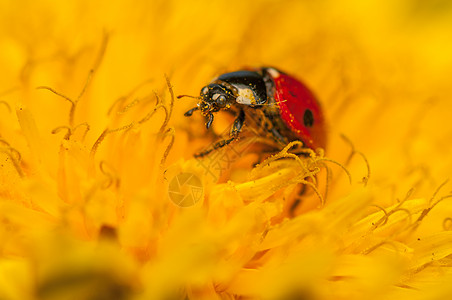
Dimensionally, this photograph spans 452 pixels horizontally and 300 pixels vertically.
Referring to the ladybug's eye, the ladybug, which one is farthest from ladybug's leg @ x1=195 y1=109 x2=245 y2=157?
the ladybug's eye

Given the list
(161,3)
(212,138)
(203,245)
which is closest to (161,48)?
(161,3)

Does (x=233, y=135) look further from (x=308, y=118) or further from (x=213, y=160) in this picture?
(x=308, y=118)

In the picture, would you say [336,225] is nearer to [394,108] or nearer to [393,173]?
[393,173]

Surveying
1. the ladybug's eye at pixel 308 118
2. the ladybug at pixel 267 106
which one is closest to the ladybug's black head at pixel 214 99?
the ladybug at pixel 267 106

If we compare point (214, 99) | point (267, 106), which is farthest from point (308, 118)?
point (214, 99)

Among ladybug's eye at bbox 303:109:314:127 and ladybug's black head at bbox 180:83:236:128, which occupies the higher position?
ladybug's black head at bbox 180:83:236:128

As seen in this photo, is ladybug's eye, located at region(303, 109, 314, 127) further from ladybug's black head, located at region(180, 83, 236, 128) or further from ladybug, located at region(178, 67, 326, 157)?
ladybug's black head, located at region(180, 83, 236, 128)

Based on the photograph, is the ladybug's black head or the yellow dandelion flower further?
the ladybug's black head
